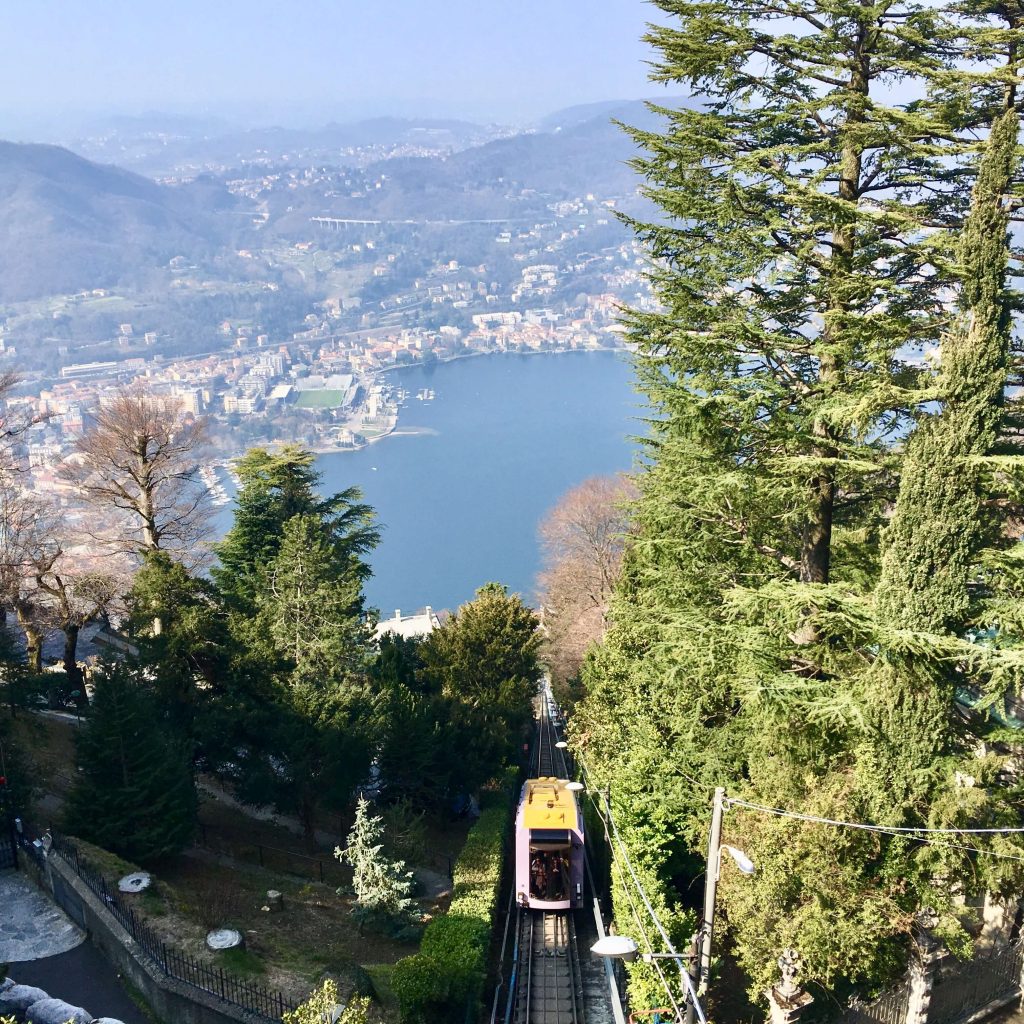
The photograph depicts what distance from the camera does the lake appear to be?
85312 millimetres

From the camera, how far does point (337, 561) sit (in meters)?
21.2

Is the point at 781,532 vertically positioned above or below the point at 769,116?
below

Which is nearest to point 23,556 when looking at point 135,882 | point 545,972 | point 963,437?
point 135,882

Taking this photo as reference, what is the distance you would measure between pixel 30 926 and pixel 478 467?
4223 inches

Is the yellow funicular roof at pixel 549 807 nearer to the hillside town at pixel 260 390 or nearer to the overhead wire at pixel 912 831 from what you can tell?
the overhead wire at pixel 912 831

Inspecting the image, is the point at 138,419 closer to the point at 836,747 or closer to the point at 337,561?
the point at 337,561

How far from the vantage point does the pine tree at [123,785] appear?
15.1 meters

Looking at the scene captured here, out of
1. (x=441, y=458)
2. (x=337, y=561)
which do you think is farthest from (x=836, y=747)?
(x=441, y=458)

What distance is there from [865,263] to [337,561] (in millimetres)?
12949

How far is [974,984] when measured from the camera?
13.8 metres

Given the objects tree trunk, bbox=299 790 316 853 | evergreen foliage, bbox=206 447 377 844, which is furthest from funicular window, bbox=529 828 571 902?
tree trunk, bbox=299 790 316 853

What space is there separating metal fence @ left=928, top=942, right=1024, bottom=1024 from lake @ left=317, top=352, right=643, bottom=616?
36.3 meters

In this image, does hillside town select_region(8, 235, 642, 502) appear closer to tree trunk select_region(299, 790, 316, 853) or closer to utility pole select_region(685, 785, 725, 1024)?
tree trunk select_region(299, 790, 316, 853)

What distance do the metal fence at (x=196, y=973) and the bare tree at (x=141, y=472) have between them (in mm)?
12321
